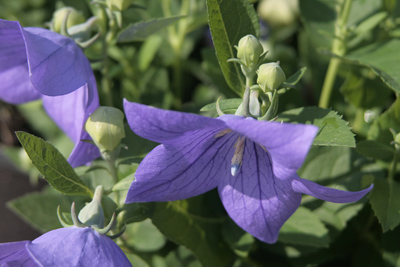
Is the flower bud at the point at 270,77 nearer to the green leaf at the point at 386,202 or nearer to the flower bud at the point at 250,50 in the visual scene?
the flower bud at the point at 250,50

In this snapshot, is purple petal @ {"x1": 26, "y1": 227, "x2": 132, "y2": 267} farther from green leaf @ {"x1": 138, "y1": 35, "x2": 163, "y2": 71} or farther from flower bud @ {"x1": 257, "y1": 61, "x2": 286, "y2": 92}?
green leaf @ {"x1": 138, "y1": 35, "x2": 163, "y2": 71}

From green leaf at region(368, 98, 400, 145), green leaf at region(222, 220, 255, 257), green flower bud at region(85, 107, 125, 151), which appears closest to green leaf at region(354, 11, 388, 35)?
green leaf at region(368, 98, 400, 145)

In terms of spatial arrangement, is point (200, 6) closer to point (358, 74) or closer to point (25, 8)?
point (358, 74)

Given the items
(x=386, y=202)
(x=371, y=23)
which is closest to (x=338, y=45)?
(x=371, y=23)

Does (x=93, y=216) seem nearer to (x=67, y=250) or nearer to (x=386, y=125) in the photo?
(x=67, y=250)

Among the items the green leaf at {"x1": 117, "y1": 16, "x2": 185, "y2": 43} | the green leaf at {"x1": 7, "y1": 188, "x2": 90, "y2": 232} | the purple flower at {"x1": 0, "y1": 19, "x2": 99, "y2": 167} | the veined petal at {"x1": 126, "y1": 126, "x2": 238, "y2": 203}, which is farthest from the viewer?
the green leaf at {"x1": 7, "y1": 188, "x2": 90, "y2": 232}

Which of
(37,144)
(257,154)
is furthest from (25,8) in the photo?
(257,154)
